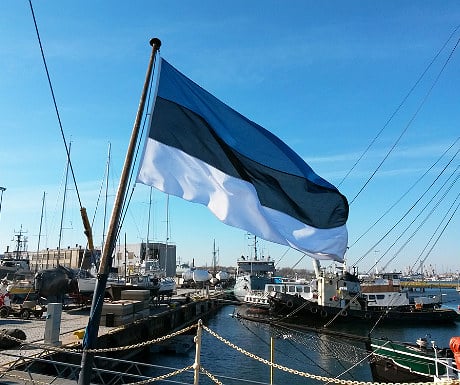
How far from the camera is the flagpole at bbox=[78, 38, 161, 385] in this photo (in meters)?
5.85

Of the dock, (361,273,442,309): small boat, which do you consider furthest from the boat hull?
the dock

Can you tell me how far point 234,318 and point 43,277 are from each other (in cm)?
2686

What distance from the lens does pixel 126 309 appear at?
2741 cm

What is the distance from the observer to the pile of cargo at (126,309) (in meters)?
25.6

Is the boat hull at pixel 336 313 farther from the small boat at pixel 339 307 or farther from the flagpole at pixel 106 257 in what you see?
the flagpole at pixel 106 257

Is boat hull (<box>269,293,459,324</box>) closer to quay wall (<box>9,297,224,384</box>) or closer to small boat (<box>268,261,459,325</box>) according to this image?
small boat (<box>268,261,459,325</box>)

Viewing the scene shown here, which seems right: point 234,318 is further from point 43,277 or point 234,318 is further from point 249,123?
point 249,123

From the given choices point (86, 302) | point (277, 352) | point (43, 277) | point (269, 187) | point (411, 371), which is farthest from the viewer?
point (86, 302)

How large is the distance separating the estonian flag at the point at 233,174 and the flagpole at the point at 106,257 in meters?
0.49

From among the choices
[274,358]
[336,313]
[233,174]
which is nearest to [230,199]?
[233,174]

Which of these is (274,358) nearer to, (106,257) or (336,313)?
(336,313)

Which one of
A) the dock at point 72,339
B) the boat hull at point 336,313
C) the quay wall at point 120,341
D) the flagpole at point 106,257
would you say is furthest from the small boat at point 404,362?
the boat hull at point 336,313

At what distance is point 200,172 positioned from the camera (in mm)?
7207

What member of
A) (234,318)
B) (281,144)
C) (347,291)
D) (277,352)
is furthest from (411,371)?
(234,318)
